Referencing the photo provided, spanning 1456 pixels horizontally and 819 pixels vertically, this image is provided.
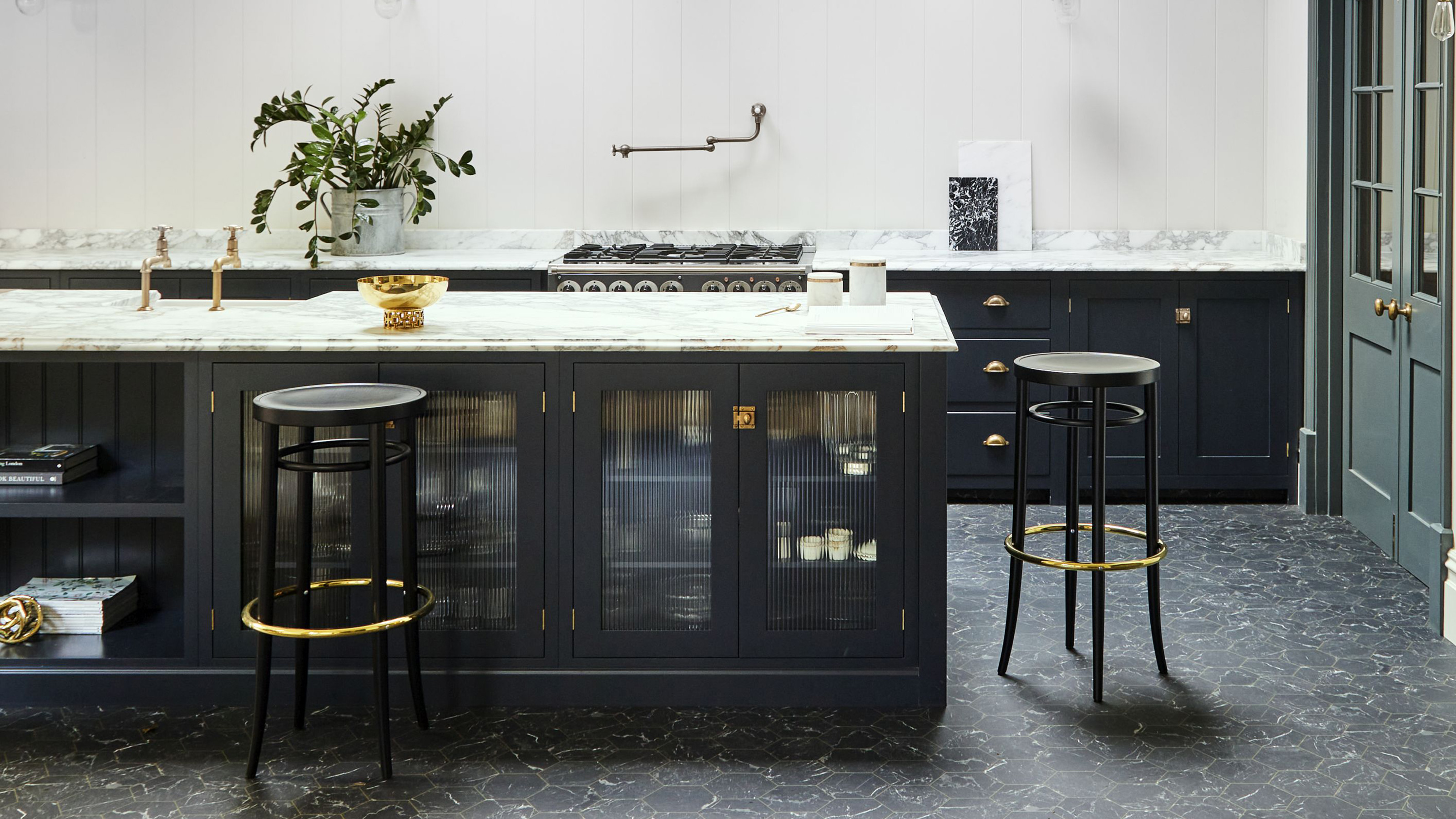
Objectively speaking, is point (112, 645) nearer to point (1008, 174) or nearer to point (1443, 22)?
point (1443, 22)

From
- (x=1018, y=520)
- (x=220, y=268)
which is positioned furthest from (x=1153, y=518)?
(x=220, y=268)

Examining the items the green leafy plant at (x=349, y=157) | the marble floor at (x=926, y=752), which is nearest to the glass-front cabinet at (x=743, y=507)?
the marble floor at (x=926, y=752)

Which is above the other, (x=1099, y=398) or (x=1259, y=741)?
(x=1099, y=398)

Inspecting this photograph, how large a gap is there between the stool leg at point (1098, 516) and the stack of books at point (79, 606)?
2390mm

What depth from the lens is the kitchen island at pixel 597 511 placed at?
121 inches

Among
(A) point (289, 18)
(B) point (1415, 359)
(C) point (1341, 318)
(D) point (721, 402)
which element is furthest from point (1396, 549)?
(A) point (289, 18)

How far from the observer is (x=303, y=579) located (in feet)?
9.64

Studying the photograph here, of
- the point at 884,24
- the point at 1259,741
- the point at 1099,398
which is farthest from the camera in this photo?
the point at 884,24

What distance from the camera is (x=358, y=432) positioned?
10.2 ft

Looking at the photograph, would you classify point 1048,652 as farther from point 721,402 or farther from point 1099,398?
point 721,402

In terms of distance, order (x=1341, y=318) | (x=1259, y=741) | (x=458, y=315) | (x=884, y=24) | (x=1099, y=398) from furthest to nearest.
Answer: (x=884, y=24) < (x=1341, y=318) < (x=458, y=315) < (x=1099, y=398) < (x=1259, y=741)

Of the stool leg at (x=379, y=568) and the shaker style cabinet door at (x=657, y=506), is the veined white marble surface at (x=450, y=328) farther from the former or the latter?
the stool leg at (x=379, y=568)

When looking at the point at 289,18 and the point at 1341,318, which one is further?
the point at 289,18

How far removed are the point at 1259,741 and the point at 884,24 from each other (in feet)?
12.0
